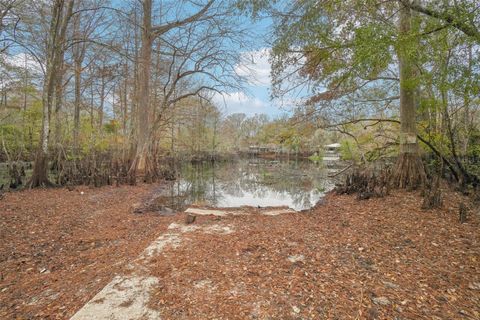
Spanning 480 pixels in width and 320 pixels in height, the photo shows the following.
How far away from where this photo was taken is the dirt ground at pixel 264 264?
1.95 metres

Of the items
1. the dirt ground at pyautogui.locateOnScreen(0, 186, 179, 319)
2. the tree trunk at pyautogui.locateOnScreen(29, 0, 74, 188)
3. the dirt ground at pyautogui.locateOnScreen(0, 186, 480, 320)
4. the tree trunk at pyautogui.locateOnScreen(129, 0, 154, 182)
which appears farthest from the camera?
the tree trunk at pyautogui.locateOnScreen(129, 0, 154, 182)

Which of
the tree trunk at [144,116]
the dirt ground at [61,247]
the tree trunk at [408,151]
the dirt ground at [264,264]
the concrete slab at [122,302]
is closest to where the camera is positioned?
the concrete slab at [122,302]

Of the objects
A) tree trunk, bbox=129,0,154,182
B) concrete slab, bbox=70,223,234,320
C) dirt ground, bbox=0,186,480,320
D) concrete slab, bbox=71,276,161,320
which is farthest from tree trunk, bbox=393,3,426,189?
tree trunk, bbox=129,0,154,182

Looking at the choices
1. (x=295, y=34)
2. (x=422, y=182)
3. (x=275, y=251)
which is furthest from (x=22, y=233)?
(x=422, y=182)

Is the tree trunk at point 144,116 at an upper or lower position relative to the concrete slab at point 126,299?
upper

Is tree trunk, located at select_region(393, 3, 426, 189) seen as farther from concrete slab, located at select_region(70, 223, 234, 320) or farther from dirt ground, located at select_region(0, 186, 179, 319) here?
concrete slab, located at select_region(70, 223, 234, 320)

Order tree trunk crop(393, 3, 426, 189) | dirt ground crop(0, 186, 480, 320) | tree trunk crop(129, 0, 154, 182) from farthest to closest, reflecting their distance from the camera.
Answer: tree trunk crop(129, 0, 154, 182), tree trunk crop(393, 3, 426, 189), dirt ground crop(0, 186, 480, 320)

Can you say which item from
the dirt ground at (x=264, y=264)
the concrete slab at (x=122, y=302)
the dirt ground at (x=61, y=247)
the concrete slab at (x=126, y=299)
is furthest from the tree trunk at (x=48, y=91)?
the concrete slab at (x=122, y=302)

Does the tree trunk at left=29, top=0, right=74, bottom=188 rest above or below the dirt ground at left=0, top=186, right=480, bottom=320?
above

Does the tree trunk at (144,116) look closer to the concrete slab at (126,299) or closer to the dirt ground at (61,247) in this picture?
the dirt ground at (61,247)

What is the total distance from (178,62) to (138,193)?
25.8ft

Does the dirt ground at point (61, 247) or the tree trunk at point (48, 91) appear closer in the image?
the dirt ground at point (61, 247)

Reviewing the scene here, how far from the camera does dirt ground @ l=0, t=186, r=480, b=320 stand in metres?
1.95

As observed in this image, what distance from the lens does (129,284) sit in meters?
2.24
